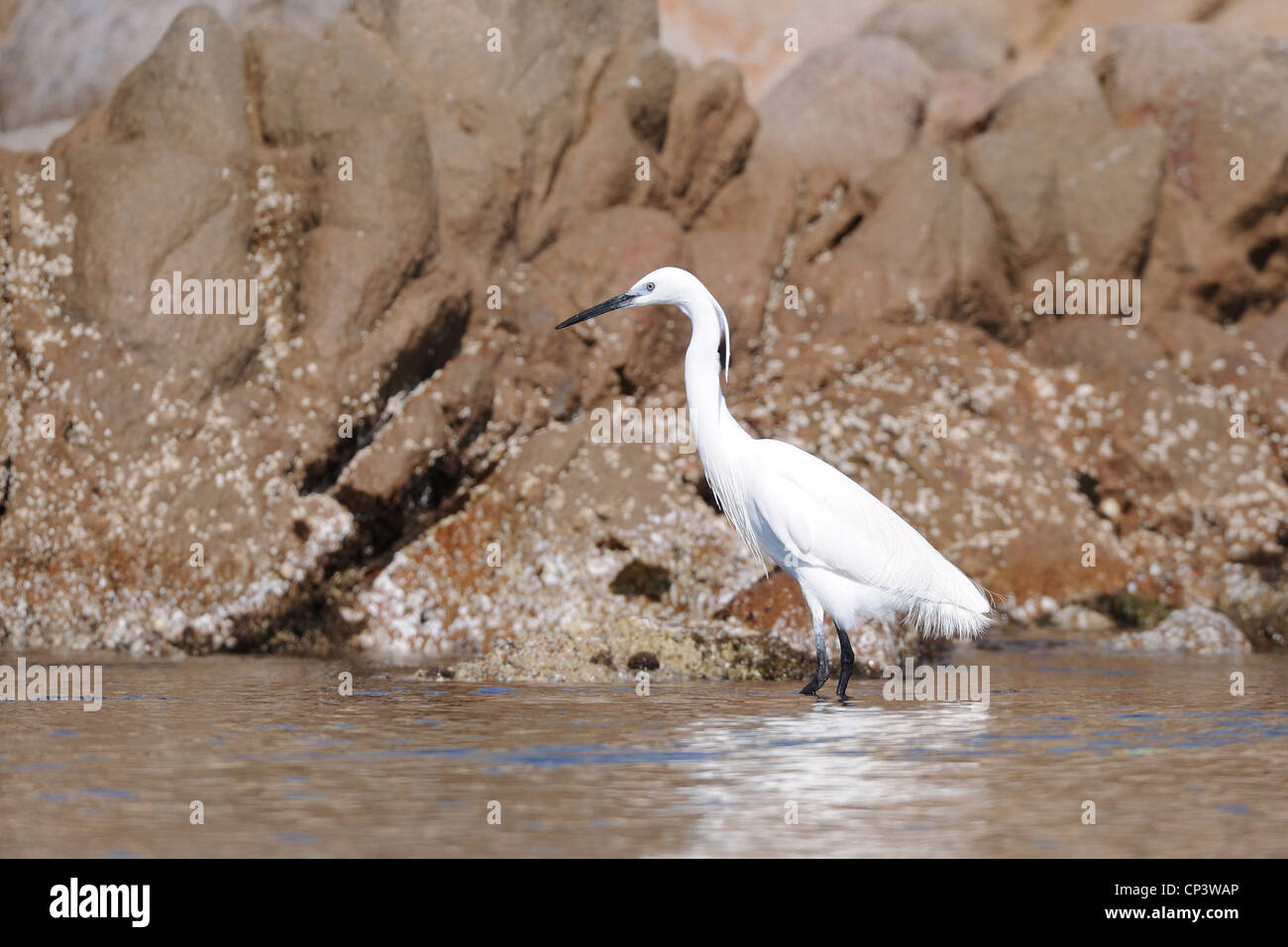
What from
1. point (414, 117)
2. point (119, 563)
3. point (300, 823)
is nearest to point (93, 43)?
point (414, 117)

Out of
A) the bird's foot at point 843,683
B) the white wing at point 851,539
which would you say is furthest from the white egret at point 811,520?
the bird's foot at point 843,683

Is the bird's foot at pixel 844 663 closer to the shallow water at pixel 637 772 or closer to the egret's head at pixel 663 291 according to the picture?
the shallow water at pixel 637 772

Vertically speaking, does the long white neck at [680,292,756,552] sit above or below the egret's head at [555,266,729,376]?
below

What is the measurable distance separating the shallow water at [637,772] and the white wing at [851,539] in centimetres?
81

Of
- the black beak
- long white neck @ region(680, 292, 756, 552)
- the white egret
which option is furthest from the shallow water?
the black beak

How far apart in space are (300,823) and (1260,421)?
1418 cm

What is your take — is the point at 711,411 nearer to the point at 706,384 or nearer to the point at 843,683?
the point at 706,384

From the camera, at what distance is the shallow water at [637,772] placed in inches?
219

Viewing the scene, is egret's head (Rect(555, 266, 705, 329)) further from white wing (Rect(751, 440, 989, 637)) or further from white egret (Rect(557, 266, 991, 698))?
white wing (Rect(751, 440, 989, 637))

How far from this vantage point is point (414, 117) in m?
16.1

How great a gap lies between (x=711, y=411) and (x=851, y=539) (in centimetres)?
133

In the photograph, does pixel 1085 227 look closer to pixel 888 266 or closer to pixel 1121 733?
pixel 888 266

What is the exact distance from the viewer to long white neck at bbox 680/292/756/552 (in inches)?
430
